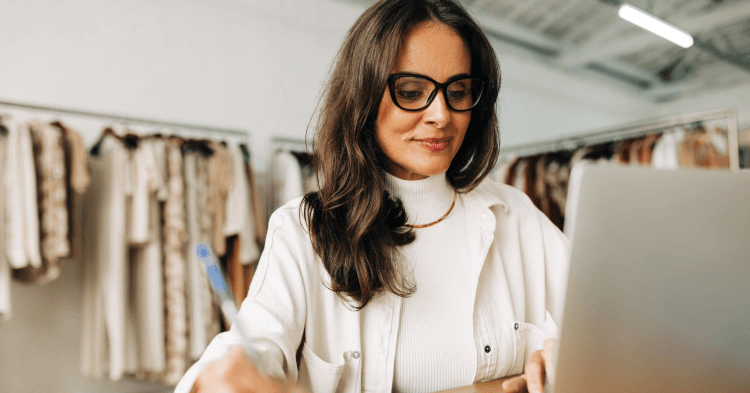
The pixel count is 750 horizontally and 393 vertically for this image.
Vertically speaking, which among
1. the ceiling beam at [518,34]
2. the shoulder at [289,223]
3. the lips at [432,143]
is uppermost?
the ceiling beam at [518,34]

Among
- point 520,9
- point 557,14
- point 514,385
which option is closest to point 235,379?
point 514,385

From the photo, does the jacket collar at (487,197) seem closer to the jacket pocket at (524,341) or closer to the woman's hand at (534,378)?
the jacket pocket at (524,341)

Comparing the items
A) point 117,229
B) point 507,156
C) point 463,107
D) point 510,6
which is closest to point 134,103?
point 117,229

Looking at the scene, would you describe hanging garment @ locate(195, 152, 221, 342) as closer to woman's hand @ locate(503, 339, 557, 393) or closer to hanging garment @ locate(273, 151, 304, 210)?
hanging garment @ locate(273, 151, 304, 210)

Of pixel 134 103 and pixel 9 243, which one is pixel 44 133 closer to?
pixel 9 243

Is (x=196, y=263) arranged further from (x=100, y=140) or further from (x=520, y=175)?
(x=520, y=175)

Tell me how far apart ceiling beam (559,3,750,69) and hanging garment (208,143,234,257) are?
13.7ft

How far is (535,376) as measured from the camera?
0.59m

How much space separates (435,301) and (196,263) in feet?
5.40

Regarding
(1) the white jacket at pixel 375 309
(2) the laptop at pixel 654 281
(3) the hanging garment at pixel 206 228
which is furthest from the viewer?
(3) the hanging garment at pixel 206 228

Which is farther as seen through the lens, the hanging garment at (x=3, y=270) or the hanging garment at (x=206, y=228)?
the hanging garment at (x=206, y=228)

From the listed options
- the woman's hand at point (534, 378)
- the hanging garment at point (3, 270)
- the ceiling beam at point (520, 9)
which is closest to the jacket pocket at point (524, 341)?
the woman's hand at point (534, 378)

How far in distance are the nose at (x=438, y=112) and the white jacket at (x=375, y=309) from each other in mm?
252

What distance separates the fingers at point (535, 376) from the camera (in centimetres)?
58
